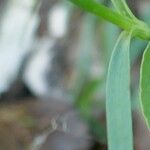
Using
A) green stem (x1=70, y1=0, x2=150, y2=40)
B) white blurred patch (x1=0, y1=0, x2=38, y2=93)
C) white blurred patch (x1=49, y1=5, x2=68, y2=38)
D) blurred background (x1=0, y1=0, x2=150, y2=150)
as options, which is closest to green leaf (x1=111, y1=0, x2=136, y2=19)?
green stem (x1=70, y1=0, x2=150, y2=40)

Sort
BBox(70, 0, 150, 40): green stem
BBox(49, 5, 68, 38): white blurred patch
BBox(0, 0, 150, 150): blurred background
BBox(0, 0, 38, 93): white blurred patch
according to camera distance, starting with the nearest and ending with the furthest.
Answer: BBox(70, 0, 150, 40): green stem → BBox(0, 0, 150, 150): blurred background → BBox(0, 0, 38, 93): white blurred patch → BBox(49, 5, 68, 38): white blurred patch

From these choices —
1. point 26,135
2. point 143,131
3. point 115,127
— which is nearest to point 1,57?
point 26,135

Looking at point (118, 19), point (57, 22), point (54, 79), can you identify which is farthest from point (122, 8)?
point (57, 22)

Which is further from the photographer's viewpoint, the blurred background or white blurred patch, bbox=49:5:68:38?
white blurred patch, bbox=49:5:68:38

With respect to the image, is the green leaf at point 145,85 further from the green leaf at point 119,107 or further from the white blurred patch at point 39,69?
the white blurred patch at point 39,69

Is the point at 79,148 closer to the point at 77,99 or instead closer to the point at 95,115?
the point at 95,115

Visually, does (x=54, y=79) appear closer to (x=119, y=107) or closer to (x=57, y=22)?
(x=57, y=22)

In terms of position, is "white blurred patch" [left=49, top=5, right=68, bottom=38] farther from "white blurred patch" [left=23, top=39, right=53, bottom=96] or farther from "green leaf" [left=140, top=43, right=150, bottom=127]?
"green leaf" [left=140, top=43, right=150, bottom=127]
